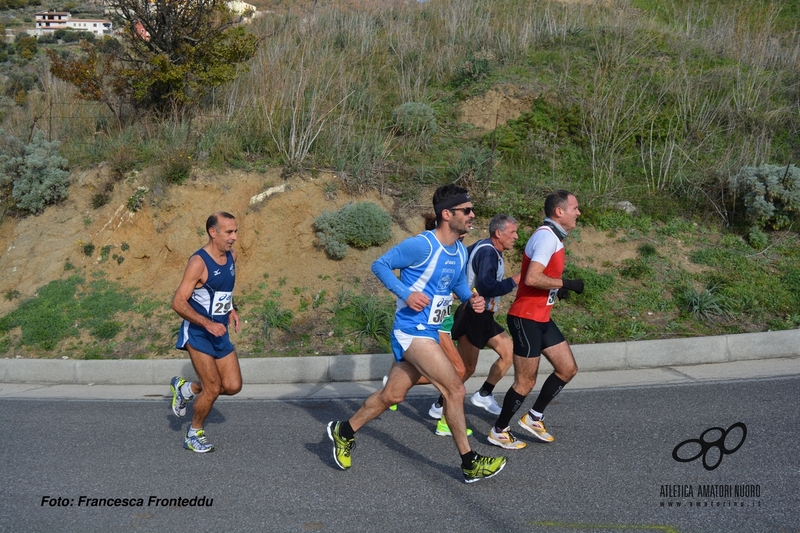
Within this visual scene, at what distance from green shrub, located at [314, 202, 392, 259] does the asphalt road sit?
12.5 ft

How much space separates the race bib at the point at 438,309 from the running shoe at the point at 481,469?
3.16ft

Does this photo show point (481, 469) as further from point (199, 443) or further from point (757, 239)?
point (757, 239)

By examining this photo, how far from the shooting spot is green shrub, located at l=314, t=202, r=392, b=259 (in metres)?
10.8

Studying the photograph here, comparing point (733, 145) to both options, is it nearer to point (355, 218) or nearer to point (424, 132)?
point (424, 132)

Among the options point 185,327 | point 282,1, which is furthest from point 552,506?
point 282,1

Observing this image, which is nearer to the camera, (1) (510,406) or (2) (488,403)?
(1) (510,406)

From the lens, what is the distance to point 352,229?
1086 cm

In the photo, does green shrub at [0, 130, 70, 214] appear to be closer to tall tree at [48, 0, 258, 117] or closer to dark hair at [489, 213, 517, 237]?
tall tree at [48, 0, 258, 117]

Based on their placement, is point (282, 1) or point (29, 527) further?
point (282, 1)

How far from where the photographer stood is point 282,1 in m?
25.8

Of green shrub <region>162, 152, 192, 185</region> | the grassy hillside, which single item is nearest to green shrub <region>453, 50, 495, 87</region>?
the grassy hillside

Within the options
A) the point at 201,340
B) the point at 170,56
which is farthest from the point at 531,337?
the point at 170,56

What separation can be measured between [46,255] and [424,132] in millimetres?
6796

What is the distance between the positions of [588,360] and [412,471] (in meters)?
3.54
